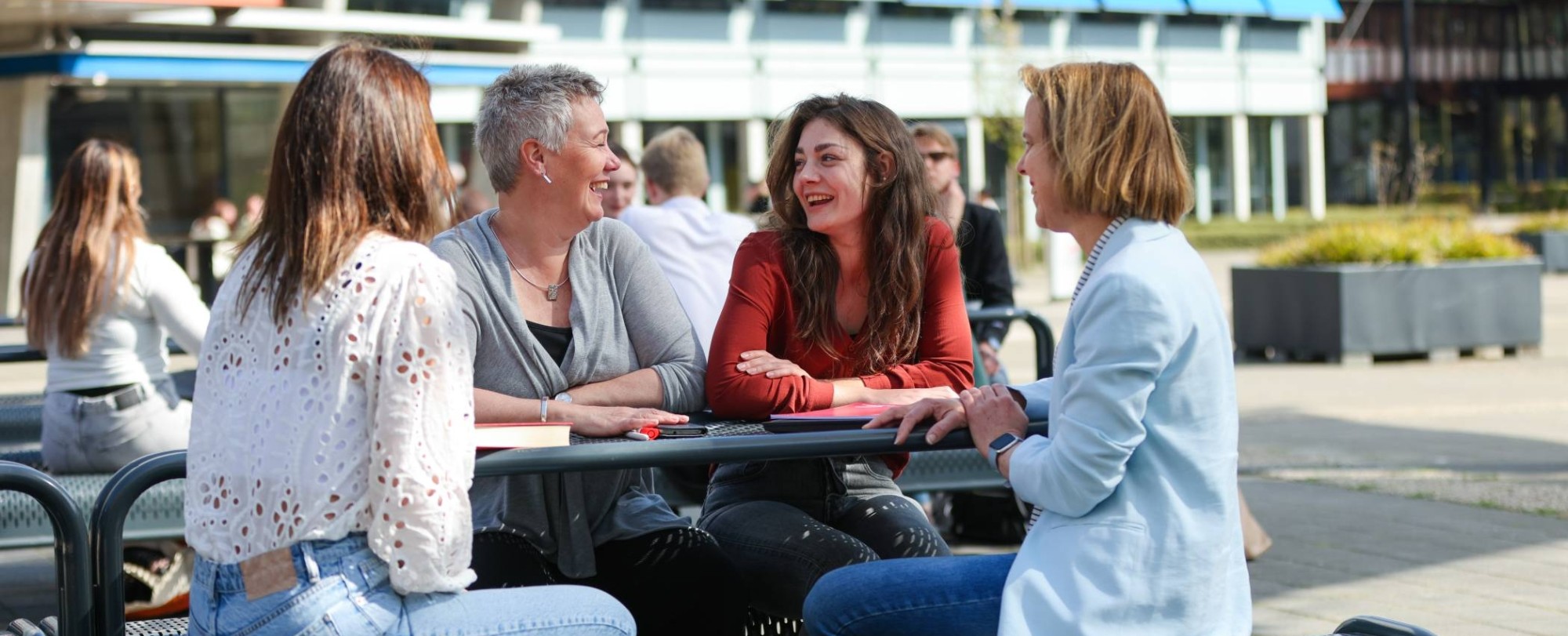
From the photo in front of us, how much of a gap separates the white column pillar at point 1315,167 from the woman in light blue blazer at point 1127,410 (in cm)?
4719

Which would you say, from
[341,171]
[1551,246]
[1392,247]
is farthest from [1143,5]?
[341,171]

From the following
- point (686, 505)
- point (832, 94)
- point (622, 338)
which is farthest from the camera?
point (686, 505)

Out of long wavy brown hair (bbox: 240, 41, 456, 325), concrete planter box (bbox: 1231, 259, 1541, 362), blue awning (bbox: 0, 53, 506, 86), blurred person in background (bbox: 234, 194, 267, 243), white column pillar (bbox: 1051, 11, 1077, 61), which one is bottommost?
concrete planter box (bbox: 1231, 259, 1541, 362)

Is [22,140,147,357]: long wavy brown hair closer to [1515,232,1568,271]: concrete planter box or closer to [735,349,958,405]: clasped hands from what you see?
[735,349,958,405]: clasped hands

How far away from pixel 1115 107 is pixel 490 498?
Result: 155cm

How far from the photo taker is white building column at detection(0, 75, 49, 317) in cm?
2289

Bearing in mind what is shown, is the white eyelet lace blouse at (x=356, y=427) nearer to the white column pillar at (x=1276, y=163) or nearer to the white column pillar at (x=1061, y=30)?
the white column pillar at (x=1061, y=30)

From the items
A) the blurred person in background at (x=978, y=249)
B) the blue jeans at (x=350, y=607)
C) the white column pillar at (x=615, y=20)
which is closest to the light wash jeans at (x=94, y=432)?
the blue jeans at (x=350, y=607)

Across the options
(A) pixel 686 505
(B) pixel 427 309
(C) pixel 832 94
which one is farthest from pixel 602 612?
(A) pixel 686 505

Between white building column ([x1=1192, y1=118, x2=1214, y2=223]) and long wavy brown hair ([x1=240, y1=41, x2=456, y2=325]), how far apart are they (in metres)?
44.6

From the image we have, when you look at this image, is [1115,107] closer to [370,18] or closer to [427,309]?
[427,309]

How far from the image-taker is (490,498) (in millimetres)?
3459

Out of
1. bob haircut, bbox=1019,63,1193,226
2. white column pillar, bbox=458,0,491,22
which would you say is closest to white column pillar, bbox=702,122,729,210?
white column pillar, bbox=458,0,491,22

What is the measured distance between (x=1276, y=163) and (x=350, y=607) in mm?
48329
